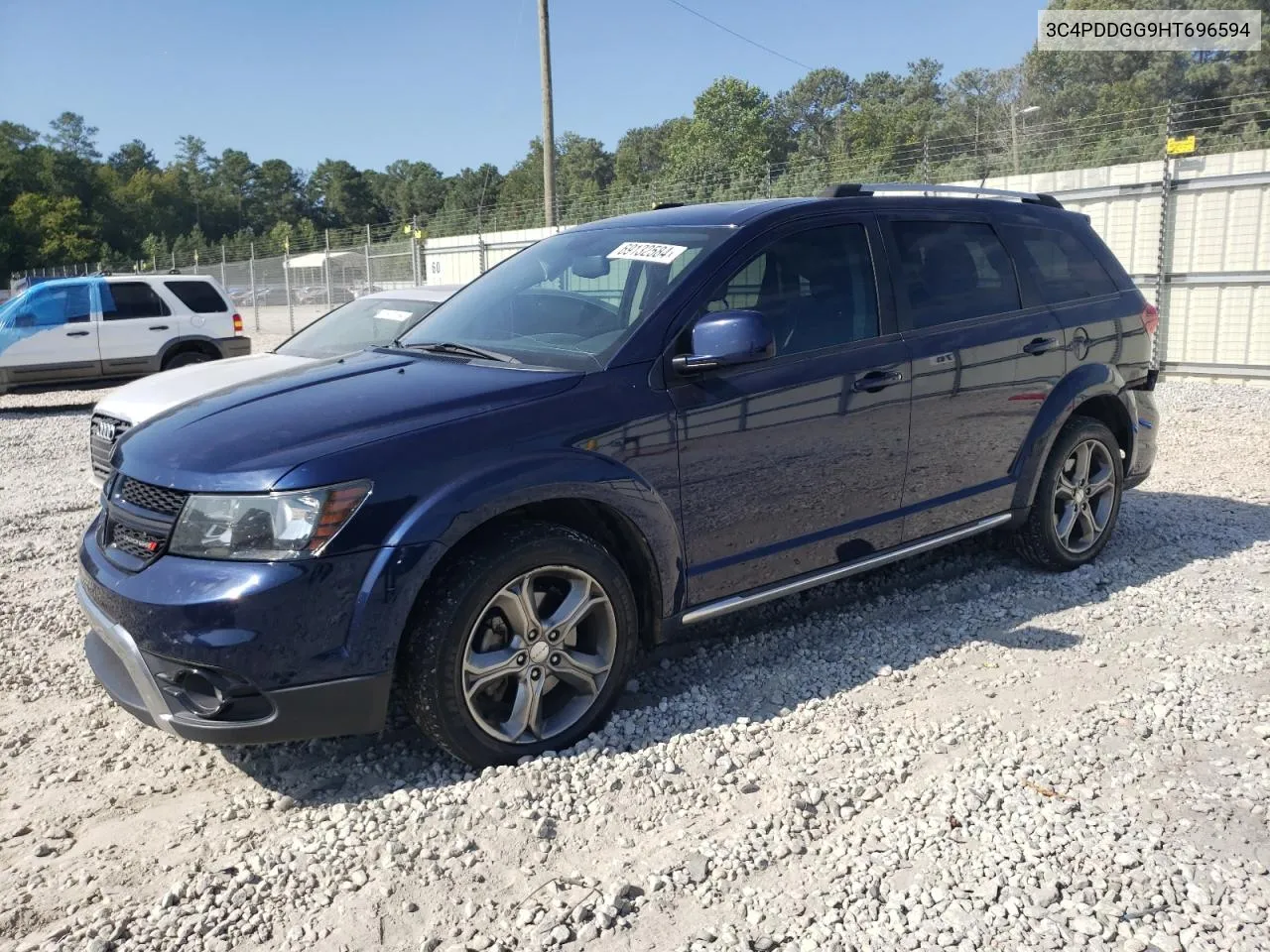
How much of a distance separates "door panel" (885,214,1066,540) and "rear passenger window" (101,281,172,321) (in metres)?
11.8

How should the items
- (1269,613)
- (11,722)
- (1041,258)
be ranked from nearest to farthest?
(11,722) < (1269,613) < (1041,258)

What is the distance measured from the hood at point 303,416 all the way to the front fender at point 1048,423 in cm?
250

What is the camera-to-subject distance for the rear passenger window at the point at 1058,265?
16.3 ft

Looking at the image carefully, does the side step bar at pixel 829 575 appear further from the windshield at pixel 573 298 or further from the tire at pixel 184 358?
the tire at pixel 184 358

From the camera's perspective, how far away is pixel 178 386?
7055mm

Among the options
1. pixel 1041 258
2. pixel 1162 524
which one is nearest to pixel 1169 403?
pixel 1162 524

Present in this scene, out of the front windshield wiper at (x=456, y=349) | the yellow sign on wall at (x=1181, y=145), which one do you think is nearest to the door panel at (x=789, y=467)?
the front windshield wiper at (x=456, y=349)

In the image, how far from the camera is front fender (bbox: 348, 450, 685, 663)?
294 cm

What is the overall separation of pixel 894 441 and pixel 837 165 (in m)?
17.9

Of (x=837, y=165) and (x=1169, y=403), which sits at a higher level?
(x=837, y=165)

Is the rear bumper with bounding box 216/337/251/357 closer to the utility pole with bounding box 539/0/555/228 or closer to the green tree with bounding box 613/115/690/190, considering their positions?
the utility pole with bounding box 539/0/555/228

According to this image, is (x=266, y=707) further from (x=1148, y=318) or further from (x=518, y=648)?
(x=1148, y=318)

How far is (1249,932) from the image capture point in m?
2.43

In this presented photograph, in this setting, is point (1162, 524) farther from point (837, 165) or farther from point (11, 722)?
point (837, 165)
